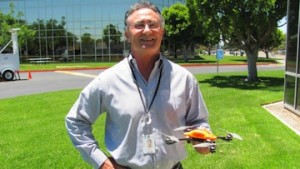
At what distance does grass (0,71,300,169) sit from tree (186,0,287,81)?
6583 millimetres

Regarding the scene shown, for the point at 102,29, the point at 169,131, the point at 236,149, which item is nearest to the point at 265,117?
the point at 236,149

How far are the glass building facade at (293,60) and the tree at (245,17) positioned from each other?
6442 millimetres

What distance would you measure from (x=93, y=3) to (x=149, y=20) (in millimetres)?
41398

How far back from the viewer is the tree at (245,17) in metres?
17.5

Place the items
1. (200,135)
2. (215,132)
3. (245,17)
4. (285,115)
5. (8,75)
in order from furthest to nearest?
(8,75), (245,17), (285,115), (215,132), (200,135)

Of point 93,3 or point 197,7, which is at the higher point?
point 93,3

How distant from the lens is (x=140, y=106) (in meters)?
2.30

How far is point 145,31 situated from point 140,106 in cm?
43

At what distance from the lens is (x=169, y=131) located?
2.34m

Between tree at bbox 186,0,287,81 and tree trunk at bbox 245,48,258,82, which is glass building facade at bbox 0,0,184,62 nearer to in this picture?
tree at bbox 186,0,287,81

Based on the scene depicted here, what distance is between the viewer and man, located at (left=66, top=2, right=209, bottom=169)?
2.32m

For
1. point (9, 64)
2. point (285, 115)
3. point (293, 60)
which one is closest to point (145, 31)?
point (285, 115)

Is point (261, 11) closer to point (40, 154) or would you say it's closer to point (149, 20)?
point (40, 154)

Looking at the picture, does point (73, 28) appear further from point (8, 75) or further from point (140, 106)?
point (140, 106)
